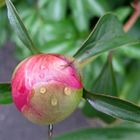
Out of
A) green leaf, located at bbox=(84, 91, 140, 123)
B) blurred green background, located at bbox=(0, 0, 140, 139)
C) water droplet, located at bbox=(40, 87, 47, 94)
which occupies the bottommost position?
blurred green background, located at bbox=(0, 0, 140, 139)

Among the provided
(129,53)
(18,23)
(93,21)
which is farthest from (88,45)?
(93,21)

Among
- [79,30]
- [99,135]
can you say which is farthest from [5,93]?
[79,30]

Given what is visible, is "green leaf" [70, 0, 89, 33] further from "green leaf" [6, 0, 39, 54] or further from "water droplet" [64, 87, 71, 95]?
"water droplet" [64, 87, 71, 95]

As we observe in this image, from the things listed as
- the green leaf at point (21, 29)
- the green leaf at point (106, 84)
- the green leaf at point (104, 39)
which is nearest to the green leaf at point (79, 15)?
the green leaf at point (106, 84)

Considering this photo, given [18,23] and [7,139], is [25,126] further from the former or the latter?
[18,23]

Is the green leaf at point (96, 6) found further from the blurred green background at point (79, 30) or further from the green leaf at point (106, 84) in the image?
the green leaf at point (106, 84)

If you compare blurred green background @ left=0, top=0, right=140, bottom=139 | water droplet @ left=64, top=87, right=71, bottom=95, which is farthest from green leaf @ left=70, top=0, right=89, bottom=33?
water droplet @ left=64, top=87, right=71, bottom=95
